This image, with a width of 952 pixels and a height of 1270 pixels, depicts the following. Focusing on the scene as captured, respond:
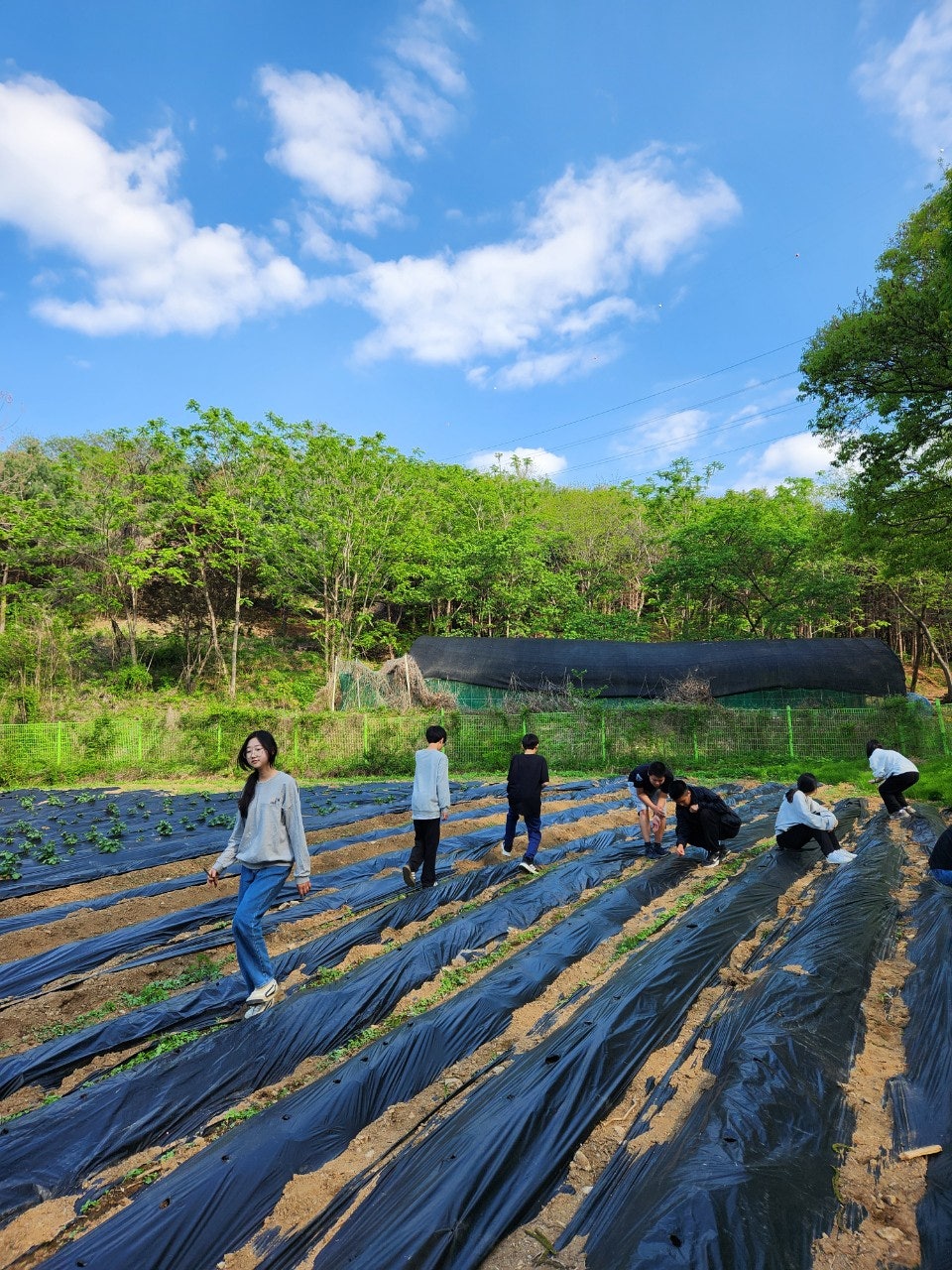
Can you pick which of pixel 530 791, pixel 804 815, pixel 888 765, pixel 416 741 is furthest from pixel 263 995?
pixel 416 741

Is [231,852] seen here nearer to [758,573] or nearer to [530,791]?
[530,791]

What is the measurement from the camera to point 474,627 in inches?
1247

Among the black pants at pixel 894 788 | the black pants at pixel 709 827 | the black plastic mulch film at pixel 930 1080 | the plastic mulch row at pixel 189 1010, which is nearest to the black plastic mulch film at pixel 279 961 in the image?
the plastic mulch row at pixel 189 1010

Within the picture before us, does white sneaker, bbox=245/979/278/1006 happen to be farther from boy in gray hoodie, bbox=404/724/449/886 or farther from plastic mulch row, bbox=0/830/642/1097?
boy in gray hoodie, bbox=404/724/449/886

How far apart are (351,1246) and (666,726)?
614 inches

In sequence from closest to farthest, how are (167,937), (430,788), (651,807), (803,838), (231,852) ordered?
(231,852) < (167,937) < (430,788) < (803,838) < (651,807)

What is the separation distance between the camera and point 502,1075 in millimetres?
3070

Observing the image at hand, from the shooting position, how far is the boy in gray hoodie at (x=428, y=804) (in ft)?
20.0

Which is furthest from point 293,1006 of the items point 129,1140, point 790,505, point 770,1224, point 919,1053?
point 790,505

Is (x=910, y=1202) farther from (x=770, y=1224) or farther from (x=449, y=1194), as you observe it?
(x=449, y=1194)

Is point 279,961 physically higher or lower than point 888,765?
lower

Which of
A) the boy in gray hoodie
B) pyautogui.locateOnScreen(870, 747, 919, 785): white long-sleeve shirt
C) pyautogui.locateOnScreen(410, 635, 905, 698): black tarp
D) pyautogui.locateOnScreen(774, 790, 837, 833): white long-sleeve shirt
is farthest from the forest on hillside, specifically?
the boy in gray hoodie

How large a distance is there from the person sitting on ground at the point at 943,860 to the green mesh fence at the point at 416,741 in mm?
11836

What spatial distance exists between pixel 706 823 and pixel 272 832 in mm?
5062
